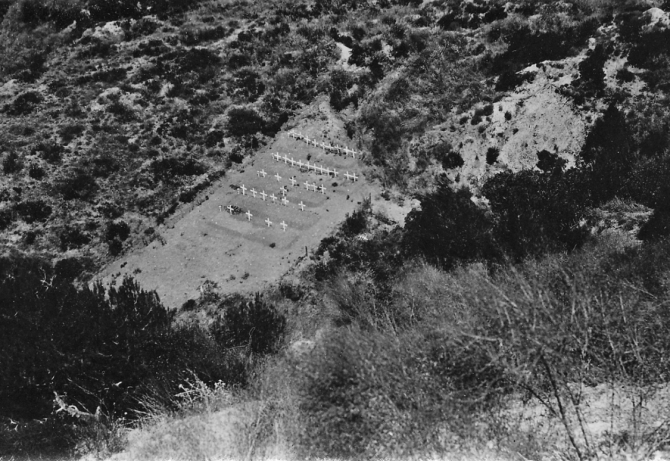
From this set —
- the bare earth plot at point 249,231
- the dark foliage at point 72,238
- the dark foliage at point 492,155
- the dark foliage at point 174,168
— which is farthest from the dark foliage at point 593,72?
the dark foliage at point 72,238

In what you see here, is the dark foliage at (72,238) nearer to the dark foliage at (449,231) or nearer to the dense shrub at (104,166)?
the dense shrub at (104,166)

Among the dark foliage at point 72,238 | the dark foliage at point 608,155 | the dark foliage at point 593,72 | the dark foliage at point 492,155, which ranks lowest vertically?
the dark foliage at point 72,238

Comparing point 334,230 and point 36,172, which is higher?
point 334,230

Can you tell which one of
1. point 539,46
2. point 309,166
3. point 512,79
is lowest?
point 309,166

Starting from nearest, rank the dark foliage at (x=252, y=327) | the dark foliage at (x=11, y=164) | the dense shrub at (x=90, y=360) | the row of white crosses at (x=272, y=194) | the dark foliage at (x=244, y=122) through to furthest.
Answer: the dense shrub at (x=90, y=360) < the dark foliage at (x=252, y=327) < the row of white crosses at (x=272, y=194) < the dark foliage at (x=11, y=164) < the dark foliage at (x=244, y=122)

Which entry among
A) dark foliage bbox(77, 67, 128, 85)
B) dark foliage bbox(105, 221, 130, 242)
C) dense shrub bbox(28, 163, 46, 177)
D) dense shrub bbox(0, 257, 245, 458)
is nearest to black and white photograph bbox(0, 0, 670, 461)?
dense shrub bbox(0, 257, 245, 458)

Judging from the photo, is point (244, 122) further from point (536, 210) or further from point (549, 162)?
point (536, 210)

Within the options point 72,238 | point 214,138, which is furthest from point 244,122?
point 72,238
